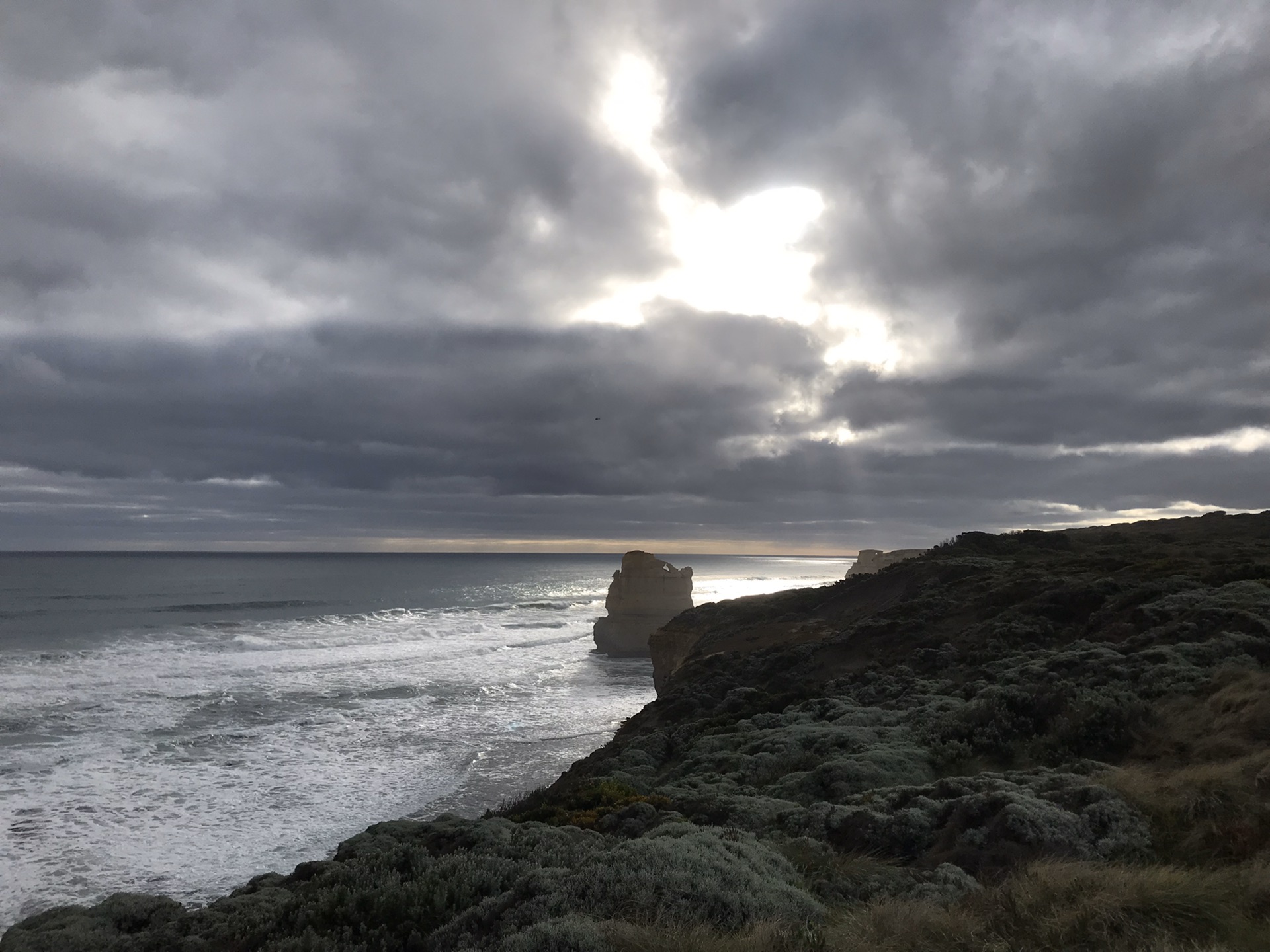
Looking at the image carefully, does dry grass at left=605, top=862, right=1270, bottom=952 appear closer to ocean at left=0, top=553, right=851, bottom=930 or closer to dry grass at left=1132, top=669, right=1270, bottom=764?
dry grass at left=1132, top=669, right=1270, bottom=764

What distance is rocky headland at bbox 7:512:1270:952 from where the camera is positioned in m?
5.43

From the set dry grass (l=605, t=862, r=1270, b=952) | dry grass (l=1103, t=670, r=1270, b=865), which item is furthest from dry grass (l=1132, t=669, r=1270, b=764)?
dry grass (l=605, t=862, r=1270, b=952)

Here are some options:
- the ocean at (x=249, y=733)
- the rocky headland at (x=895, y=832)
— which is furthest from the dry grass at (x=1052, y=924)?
the ocean at (x=249, y=733)

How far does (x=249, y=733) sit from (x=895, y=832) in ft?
89.4

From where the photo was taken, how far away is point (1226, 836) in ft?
23.8

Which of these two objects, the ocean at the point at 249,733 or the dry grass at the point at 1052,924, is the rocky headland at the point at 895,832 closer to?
the dry grass at the point at 1052,924

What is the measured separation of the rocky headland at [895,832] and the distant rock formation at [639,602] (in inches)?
1604

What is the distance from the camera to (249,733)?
90.8 ft

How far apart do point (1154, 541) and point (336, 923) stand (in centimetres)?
A: 3982

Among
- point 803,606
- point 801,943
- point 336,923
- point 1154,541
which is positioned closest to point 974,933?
point 801,943

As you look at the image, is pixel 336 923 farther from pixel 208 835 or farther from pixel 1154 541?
pixel 1154 541

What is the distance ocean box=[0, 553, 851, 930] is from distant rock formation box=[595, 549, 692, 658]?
322 centimetres

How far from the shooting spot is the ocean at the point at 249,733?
16.7 meters

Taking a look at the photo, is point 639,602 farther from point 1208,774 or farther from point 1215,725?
→ point 1208,774
